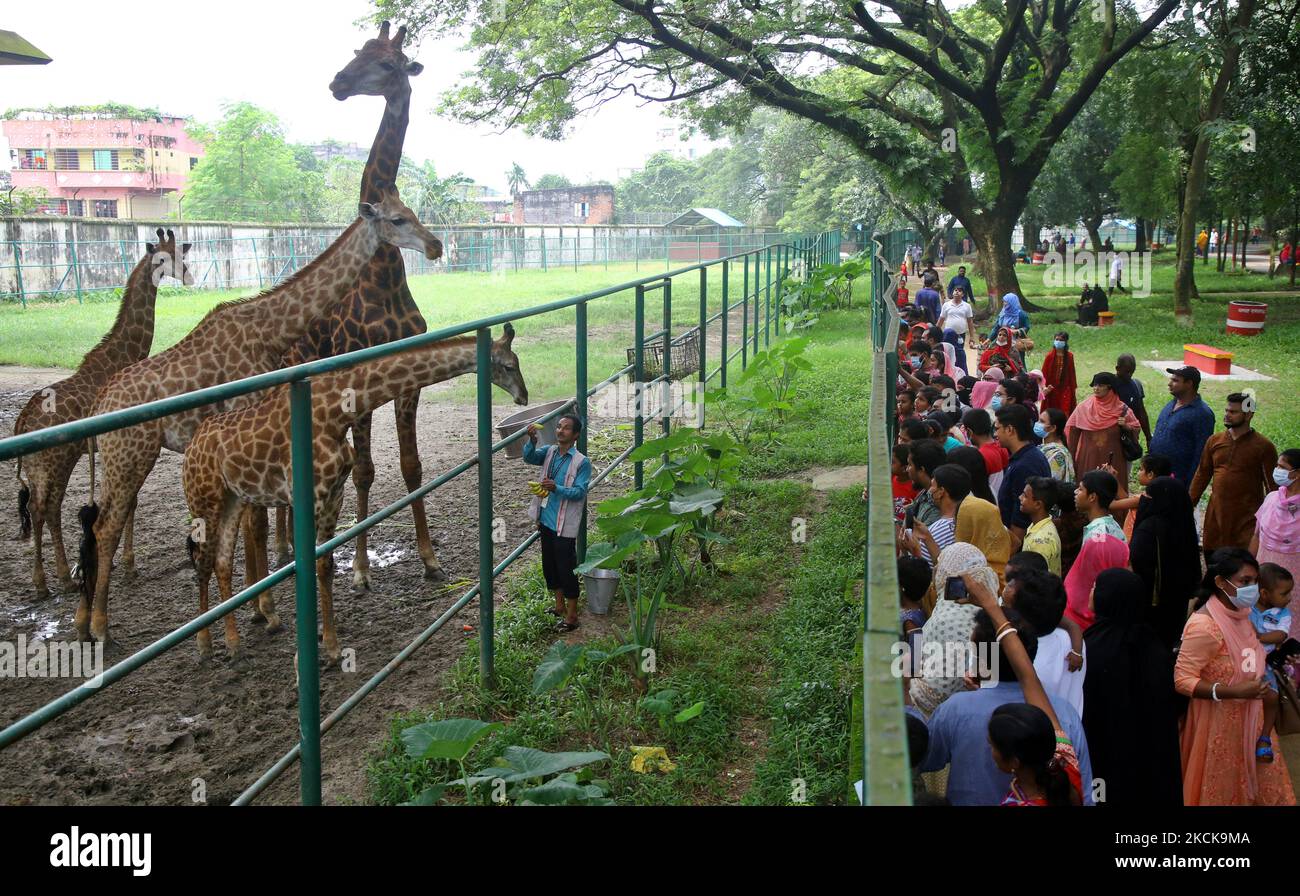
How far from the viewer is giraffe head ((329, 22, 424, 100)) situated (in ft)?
26.1

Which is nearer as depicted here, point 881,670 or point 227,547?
point 881,670

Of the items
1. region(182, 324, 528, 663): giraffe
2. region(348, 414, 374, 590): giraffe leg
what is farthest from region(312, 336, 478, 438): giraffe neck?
region(348, 414, 374, 590): giraffe leg

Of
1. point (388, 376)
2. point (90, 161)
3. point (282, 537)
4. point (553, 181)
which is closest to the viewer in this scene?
point (388, 376)

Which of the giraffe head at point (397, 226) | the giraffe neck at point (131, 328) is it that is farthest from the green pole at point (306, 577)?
the giraffe neck at point (131, 328)

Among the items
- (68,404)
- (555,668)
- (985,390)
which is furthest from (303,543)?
(985,390)

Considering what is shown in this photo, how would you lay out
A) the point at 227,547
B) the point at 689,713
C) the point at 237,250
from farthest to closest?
the point at 237,250 → the point at 227,547 → the point at 689,713

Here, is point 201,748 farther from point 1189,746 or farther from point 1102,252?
point 1102,252

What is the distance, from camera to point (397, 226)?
24.2 feet

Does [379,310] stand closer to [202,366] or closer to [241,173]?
[202,366]

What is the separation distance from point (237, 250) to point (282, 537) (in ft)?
85.3

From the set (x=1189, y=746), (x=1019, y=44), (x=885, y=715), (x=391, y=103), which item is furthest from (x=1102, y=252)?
(x=885, y=715)

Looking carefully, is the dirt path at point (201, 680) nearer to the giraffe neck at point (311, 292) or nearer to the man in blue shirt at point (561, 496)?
the man in blue shirt at point (561, 496)

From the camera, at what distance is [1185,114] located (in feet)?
83.8

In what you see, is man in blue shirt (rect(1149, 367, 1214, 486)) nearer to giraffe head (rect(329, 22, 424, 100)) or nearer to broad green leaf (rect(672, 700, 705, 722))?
broad green leaf (rect(672, 700, 705, 722))
